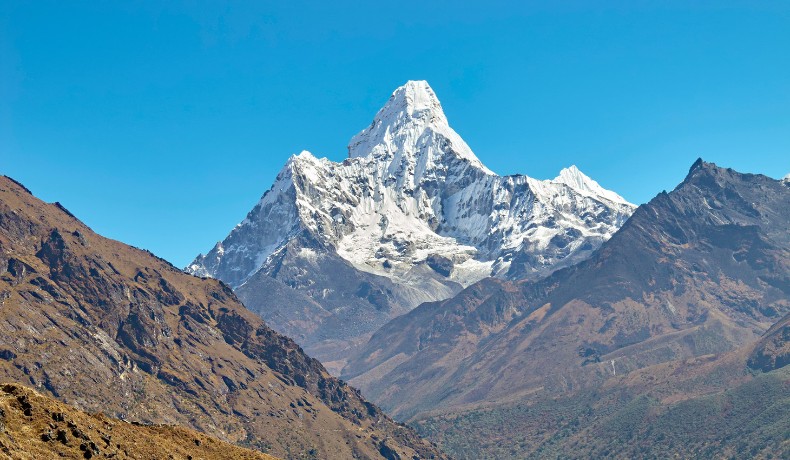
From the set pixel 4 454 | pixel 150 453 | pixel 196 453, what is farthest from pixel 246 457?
Answer: pixel 4 454

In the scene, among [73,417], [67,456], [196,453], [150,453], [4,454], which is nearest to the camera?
[4,454]

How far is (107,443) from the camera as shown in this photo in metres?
167

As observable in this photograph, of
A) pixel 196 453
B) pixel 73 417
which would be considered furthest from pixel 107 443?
pixel 196 453

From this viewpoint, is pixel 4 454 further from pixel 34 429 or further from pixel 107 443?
pixel 107 443

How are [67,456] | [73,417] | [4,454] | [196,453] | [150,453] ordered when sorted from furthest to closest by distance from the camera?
[196,453], [150,453], [73,417], [67,456], [4,454]

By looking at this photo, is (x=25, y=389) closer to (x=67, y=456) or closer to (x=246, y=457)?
(x=67, y=456)

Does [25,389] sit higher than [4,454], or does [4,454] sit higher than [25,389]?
[25,389]

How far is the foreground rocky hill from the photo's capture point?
146 m

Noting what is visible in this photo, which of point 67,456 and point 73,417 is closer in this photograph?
point 67,456

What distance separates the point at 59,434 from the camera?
6058 inches

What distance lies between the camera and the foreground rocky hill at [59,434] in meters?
146

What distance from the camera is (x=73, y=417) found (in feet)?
529

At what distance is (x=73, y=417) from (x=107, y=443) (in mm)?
8302

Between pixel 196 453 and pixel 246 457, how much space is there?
9.80 m
